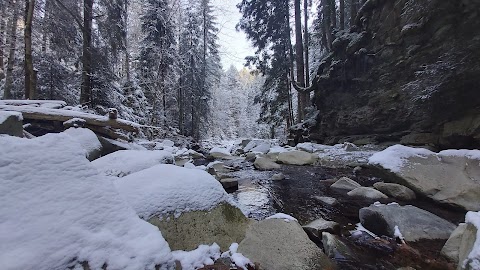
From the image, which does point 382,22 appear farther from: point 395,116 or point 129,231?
point 129,231

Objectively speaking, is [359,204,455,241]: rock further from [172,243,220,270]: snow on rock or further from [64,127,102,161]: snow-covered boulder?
[64,127,102,161]: snow-covered boulder

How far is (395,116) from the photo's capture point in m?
8.87

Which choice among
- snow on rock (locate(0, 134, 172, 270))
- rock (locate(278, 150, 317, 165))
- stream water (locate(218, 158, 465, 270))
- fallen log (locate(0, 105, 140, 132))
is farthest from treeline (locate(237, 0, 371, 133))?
snow on rock (locate(0, 134, 172, 270))

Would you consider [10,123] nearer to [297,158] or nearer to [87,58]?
[87,58]

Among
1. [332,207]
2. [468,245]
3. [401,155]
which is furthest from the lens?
[401,155]

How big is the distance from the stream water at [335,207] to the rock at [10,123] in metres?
4.02

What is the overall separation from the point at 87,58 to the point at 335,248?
9.90 m

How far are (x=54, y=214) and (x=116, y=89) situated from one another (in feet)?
35.1

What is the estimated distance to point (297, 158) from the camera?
936 centimetres

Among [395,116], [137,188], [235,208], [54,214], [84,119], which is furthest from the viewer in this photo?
[395,116]

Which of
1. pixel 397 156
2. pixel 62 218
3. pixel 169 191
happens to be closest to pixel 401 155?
pixel 397 156

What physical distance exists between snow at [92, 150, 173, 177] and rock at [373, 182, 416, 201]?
4.43m

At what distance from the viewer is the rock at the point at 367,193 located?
4838mm

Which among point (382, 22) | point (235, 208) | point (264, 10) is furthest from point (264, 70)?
point (235, 208)
